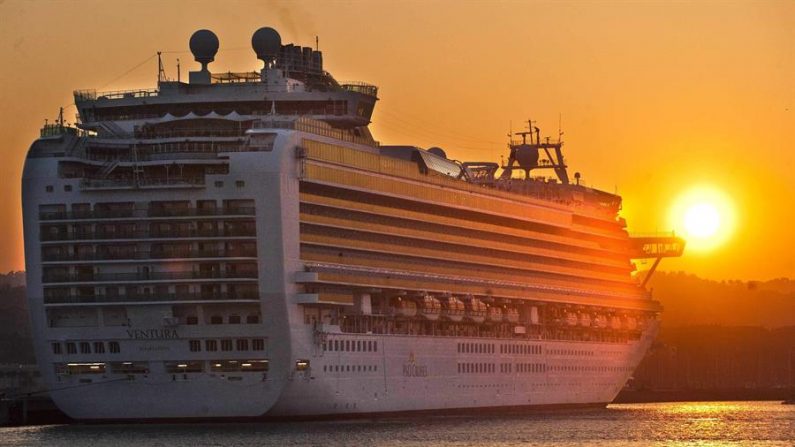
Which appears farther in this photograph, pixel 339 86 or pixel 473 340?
pixel 473 340

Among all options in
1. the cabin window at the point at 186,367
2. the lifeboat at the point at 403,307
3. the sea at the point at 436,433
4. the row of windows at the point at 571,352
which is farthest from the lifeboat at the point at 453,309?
the cabin window at the point at 186,367

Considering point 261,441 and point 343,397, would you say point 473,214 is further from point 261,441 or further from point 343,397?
point 261,441

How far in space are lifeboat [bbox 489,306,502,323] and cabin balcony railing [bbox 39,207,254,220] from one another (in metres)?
30.1

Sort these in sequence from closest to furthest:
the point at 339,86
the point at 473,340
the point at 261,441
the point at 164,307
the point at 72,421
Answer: the point at 261,441 < the point at 164,307 < the point at 72,421 < the point at 339,86 < the point at 473,340

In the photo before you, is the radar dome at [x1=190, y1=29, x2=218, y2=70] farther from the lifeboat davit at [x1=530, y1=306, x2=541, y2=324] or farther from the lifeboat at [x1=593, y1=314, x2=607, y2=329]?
the lifeboat at [x1=593, y1=314, x2=607, y2=329]

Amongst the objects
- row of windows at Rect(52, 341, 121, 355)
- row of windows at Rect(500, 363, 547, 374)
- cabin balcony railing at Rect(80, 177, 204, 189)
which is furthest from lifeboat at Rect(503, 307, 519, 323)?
row of windows at Rect(52, 341, 121, 355)

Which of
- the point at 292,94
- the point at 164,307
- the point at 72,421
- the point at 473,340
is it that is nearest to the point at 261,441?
the point at 164,307

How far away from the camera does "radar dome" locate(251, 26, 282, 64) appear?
111 m

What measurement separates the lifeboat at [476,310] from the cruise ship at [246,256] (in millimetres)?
181

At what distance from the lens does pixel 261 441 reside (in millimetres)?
93812

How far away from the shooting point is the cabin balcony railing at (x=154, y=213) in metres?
99.4

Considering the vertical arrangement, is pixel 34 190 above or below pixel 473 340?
above

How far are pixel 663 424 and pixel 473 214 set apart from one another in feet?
56.2

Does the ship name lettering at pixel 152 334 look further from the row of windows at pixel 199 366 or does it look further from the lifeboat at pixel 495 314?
the lifeboat at pixel 495 314
